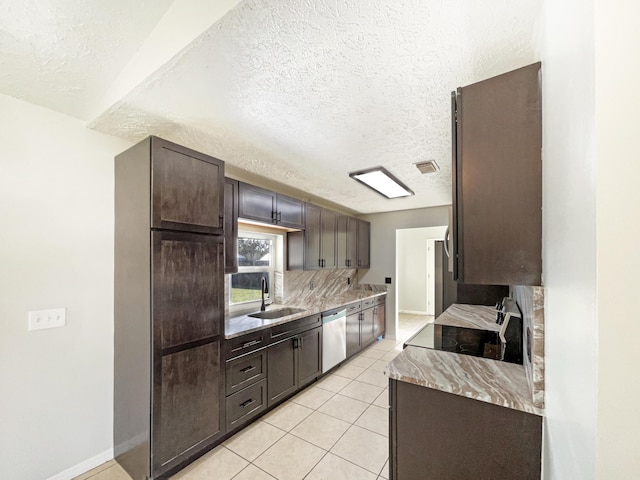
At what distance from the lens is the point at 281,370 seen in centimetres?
277

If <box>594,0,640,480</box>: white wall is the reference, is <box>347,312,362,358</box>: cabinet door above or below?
below

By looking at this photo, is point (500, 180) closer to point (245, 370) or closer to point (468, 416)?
point (468, 416)

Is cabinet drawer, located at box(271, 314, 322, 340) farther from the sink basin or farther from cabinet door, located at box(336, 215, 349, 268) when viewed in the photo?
cabinet door, located at box(336, 215, 349, 268)

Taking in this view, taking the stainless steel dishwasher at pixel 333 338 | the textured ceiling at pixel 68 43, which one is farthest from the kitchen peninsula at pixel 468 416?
the textured ceiling at pixel 68 43

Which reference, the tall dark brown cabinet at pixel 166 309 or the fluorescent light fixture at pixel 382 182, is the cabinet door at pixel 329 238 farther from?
the tall dark brown cabinet at pixel 166 309

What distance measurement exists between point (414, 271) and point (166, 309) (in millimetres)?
6858

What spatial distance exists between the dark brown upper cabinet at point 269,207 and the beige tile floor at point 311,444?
1981mm

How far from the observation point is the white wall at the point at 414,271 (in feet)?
24.3

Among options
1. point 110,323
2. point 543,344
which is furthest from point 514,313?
point 110,323

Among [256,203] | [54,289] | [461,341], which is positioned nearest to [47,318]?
[54,289]

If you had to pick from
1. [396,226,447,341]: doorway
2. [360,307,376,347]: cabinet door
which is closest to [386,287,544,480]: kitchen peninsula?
[360,307,376,347]: cabinet door

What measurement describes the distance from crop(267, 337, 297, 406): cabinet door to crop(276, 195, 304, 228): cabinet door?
4.52ft

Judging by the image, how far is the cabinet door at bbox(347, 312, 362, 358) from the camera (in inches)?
157

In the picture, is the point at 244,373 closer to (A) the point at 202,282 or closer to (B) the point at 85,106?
(A) the point at 202,282
